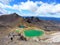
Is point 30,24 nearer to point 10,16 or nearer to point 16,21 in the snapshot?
point 16,21

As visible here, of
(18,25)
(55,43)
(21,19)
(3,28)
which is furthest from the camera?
(21,19)

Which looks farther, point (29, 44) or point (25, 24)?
point (25, 24)

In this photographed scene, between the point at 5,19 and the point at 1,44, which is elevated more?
the point at 5,19

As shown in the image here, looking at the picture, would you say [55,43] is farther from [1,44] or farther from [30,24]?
[30,24]

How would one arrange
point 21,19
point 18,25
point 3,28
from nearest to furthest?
1. point 3,28
2. point 18,25
3. point 21,19

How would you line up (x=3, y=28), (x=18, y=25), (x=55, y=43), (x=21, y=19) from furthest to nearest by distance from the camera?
(x=21, y=19) < (x=18, y=25) < (x=3, y=28) < (x=55, y=43)


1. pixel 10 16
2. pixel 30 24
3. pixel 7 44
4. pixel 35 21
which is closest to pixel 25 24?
pixel 30 24

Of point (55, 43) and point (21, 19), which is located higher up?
point (21, 19)

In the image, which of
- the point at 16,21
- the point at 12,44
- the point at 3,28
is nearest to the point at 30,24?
the point at 16,21

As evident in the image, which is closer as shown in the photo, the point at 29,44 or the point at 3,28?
the point at 29,44
